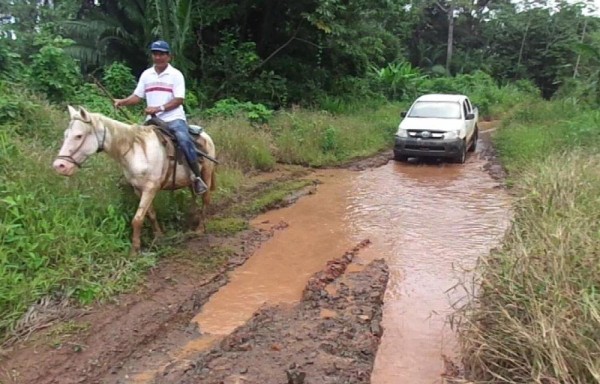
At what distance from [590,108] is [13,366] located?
59.8 ft

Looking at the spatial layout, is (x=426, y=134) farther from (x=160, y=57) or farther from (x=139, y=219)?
(x=139, y=219)

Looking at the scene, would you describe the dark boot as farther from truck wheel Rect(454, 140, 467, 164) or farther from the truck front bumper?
truck wheel Rect(454, 140, 467, 164)

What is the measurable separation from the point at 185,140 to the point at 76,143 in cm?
144

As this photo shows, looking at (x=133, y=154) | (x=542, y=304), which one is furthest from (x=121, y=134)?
(x=542, y=304)

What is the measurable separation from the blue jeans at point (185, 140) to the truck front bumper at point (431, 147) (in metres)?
7.78

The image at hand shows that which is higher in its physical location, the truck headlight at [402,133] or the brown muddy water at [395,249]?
the truck headlight at [402,133]

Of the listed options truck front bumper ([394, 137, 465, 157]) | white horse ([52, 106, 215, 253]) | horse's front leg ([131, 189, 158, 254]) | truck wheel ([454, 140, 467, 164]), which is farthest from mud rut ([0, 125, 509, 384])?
truck wheel ([454, 140, 467, 164])

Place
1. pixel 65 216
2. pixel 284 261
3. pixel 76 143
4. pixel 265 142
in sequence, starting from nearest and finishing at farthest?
pixel 76 143
pixel 65 216
pixel 284 261
pixel 265 142

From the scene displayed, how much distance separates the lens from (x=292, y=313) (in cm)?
564

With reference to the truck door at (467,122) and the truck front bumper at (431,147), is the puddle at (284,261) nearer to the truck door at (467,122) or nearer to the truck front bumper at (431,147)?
the truck front bumper at (431,147)

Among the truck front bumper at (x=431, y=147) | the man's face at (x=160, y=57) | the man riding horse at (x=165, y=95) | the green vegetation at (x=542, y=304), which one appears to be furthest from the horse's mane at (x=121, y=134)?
the truck front bumper at (x=431, y=147)

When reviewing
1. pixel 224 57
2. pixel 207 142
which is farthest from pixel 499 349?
pixel 224 57

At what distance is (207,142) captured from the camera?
7812 millimetres

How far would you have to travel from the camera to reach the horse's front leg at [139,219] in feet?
21.3
